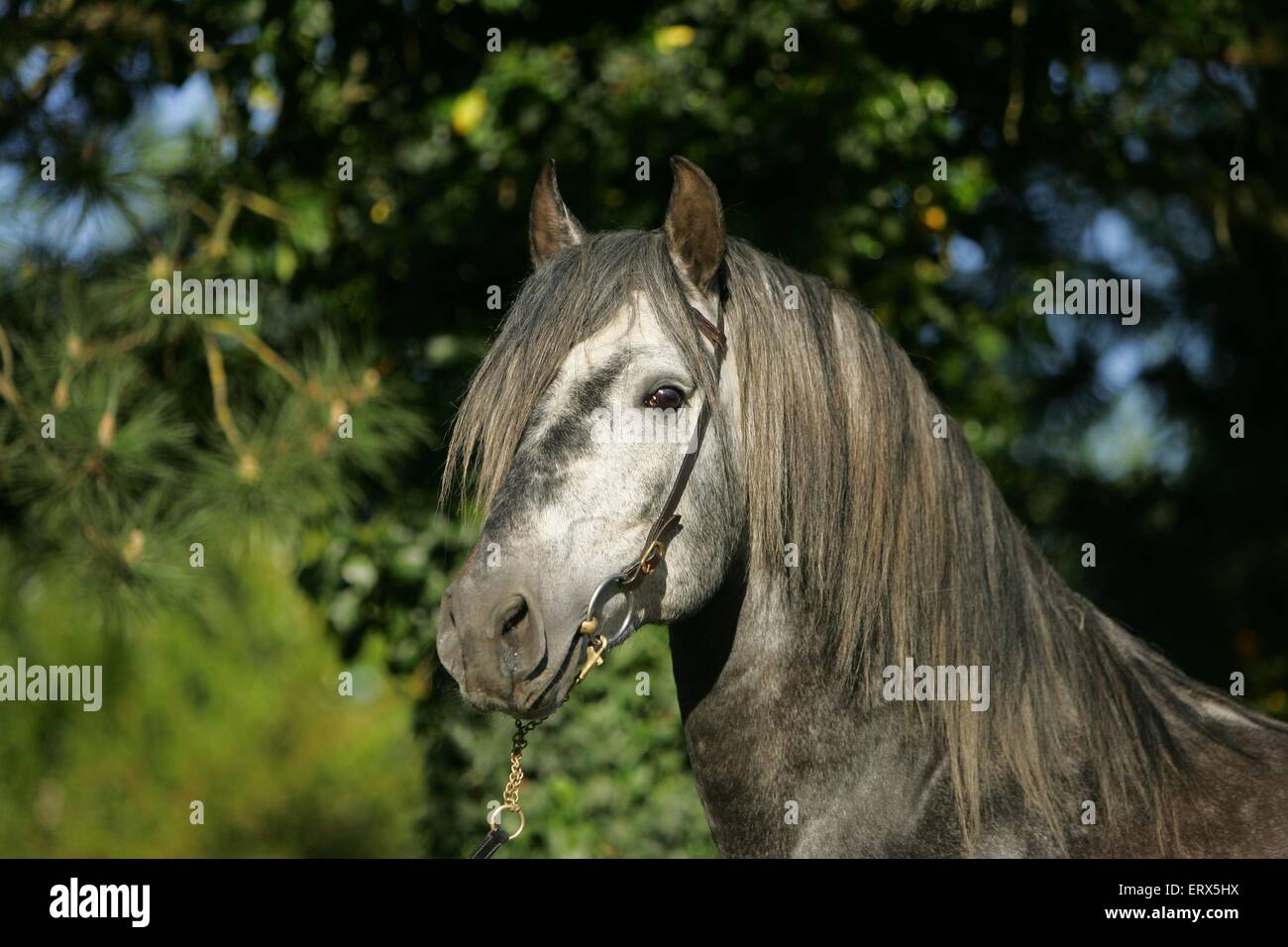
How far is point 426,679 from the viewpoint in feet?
15.7

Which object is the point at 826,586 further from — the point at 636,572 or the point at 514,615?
the point at 514,615

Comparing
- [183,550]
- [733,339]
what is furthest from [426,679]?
[733,339]

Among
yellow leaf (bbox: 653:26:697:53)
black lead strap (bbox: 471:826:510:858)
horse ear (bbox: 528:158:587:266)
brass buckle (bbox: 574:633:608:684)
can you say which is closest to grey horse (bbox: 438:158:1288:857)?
brass buckle (bbox: 574:633:608:684)

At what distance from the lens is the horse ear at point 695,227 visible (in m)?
2.26

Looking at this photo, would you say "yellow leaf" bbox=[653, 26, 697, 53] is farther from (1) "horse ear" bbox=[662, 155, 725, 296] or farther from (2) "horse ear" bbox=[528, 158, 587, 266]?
(1) "horse ear" bbox=[662, 155, 725, 296]

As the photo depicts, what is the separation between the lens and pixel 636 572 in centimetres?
215

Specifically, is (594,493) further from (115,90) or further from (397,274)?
(115,90)

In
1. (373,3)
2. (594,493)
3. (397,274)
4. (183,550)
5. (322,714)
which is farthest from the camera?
(322,714)

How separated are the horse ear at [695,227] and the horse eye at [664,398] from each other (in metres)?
0.24

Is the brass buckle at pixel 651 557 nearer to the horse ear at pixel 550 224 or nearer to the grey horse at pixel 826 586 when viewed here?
the grey horse at pixel 826 586

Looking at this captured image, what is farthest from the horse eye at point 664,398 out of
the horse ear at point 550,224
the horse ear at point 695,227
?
the horse ear at point 550,224

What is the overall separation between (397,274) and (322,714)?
390 inches

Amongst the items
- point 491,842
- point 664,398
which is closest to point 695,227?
point 664,398
